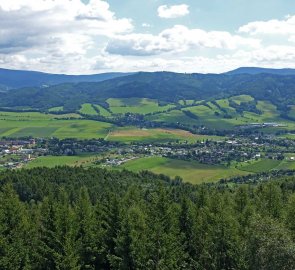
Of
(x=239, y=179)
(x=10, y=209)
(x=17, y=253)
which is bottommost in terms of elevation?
(x=239, y=179)

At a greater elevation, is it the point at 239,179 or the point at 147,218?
the point at 147,218

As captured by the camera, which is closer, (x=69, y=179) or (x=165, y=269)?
(x=165, y=269)

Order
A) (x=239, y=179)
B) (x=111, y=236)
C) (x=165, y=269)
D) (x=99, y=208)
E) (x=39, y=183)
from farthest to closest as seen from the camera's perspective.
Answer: (x=239, y=179)
(x=39, y=183)
(x=99, y=208)
(x=111, y=236)
(x=165, y=269)

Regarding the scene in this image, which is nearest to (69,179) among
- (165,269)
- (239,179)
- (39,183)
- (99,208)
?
(39,183)

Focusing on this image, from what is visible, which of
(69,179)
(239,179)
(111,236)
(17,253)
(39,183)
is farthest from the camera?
(239,179)

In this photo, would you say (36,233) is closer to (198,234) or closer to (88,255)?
(88,255)

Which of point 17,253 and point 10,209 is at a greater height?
point 10,209

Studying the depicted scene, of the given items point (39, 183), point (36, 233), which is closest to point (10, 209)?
point (36, 233)

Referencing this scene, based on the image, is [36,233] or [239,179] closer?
[36,233]

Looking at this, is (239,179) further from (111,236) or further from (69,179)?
(111,236)
